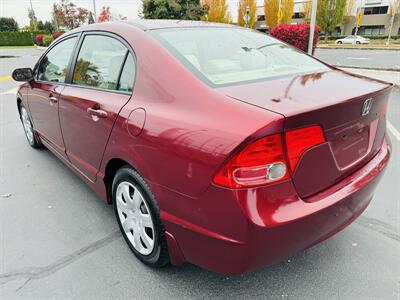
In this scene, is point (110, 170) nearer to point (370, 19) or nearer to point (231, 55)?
point (231, 55)

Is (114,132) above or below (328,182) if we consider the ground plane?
above

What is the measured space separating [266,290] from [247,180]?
964 millimetres

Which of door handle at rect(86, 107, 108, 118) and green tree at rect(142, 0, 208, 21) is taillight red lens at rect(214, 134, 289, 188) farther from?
green tree at rect(142, 0, 208, 21)

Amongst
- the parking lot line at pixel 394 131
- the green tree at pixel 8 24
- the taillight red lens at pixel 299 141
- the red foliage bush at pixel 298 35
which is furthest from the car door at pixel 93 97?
the green tree at pixel 8 24

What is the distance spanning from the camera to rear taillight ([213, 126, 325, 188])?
149 centimetres

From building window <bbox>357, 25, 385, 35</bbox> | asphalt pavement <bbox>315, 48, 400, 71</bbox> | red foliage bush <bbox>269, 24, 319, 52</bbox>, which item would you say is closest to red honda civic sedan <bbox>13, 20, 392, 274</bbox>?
red foliage bush <bbox>269, 24, 319, 52</bbox>

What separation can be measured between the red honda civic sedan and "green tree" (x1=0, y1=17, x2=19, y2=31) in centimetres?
8405

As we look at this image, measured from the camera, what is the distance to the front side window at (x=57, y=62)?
316 centimetres

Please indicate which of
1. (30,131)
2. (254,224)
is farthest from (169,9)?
(254,224)

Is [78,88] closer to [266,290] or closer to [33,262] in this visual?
[33,262]

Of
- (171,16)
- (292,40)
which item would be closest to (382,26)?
(171,16)

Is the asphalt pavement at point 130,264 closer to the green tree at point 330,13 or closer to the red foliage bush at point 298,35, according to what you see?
the red foliage bush at point 298,35

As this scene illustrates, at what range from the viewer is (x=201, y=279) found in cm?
218

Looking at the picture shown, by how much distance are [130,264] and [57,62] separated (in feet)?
7.39
